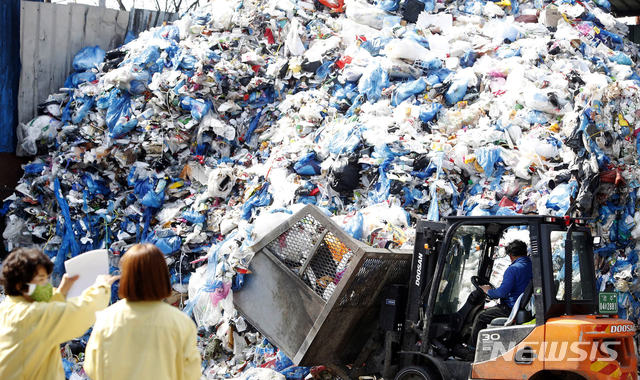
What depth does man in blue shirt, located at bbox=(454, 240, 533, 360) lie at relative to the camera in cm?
376

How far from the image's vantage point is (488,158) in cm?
612

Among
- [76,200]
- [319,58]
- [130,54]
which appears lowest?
[76,200]

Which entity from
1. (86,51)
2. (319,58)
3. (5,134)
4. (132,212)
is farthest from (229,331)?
(86,51)

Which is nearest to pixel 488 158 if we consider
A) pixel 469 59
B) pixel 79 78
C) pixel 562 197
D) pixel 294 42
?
pixel 562 197

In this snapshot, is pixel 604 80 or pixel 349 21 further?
pixel 349 21

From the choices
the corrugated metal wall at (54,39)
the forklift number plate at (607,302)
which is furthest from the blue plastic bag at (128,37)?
the forklift number plate at (607,302)

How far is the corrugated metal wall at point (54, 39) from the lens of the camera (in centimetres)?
888

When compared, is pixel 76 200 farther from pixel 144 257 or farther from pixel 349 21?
pixel 144 257

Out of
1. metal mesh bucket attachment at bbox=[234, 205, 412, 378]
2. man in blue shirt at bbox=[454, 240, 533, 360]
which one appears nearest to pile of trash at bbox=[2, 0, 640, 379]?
metal mesh bucket attachment at bbox=[234, 205, 412, 378]

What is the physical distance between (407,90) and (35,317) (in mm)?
5699

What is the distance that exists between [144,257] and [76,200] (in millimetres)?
5896

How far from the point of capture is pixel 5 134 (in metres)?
8.46

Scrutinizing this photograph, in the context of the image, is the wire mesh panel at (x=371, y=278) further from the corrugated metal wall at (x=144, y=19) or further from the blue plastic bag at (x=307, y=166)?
the corrugated metal wall at (x=144, y=19)

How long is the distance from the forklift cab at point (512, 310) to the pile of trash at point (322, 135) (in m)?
0.91
